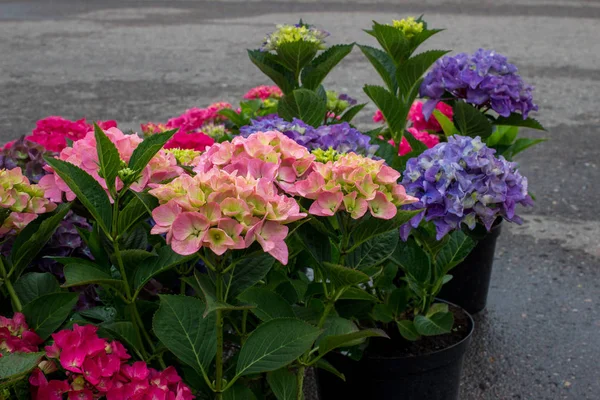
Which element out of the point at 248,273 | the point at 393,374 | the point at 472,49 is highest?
the point at 248,273

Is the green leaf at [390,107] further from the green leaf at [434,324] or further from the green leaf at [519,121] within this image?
the green leaf at [434,324]

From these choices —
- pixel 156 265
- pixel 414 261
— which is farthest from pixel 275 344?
pixel 414 261

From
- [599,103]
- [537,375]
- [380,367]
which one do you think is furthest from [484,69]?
[599,103]

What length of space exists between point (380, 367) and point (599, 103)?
4.53 m

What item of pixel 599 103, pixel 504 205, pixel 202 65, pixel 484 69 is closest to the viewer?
pixel 504 205

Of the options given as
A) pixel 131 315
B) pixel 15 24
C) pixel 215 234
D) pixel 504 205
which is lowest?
pixel 15 24

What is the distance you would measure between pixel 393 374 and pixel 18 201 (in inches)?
37.3

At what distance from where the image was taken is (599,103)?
5875mm

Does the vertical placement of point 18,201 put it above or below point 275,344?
above

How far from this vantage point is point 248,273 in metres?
1.34

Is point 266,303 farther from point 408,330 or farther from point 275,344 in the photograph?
point 408,330

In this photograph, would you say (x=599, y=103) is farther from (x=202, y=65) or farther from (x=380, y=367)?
(x=380, y=367)

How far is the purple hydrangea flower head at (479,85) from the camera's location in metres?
2.12

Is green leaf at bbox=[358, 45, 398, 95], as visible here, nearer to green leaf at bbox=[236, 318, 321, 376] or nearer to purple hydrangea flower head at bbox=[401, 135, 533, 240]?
purple hydrangea flower head at bbox=[401, 135, 533, 240]
